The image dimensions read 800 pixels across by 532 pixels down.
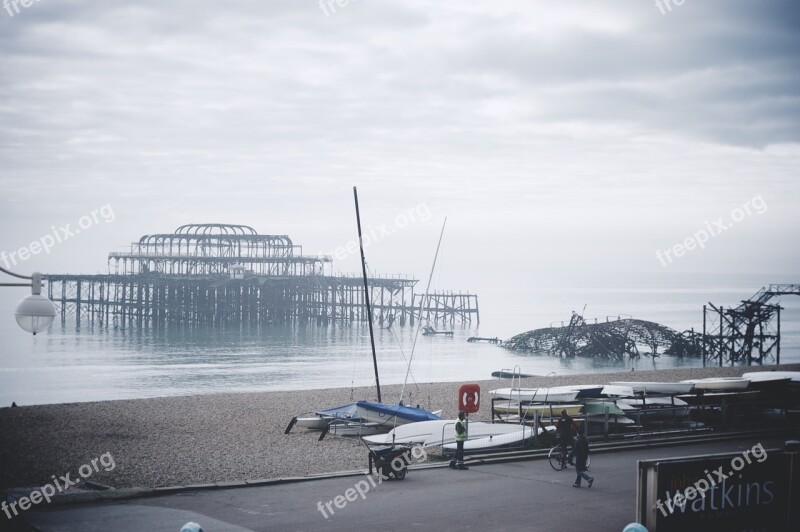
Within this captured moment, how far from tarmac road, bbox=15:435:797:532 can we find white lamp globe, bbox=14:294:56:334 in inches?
189

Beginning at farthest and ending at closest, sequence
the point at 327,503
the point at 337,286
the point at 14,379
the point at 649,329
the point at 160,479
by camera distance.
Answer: the point at 337,286, the point at 649,329, the point at 14,379, the point at 160,479, the point at 327,503

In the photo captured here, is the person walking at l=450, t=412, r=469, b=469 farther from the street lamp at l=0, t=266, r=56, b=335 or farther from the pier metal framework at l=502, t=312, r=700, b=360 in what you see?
the pier metal framework at l=502, t=312, r=700, b=360

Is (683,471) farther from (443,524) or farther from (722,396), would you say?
(722,396)

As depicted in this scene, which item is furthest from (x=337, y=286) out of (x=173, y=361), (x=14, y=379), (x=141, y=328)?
(x=14, y=379)

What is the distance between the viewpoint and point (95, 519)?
454 inches

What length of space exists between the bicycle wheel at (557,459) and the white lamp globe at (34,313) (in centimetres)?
1070

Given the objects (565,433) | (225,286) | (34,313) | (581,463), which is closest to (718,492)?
(581,463)

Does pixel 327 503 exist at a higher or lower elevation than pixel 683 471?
lower

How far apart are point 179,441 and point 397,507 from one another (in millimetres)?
9885

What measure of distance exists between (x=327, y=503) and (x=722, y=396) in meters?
12.9

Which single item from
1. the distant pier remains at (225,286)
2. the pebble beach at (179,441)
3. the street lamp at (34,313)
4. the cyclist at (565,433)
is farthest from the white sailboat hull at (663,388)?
the distant pier remains at (225,286)

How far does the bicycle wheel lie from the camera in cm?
1543

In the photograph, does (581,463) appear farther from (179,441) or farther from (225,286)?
(225,286)

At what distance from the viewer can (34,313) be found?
7.09 metres
